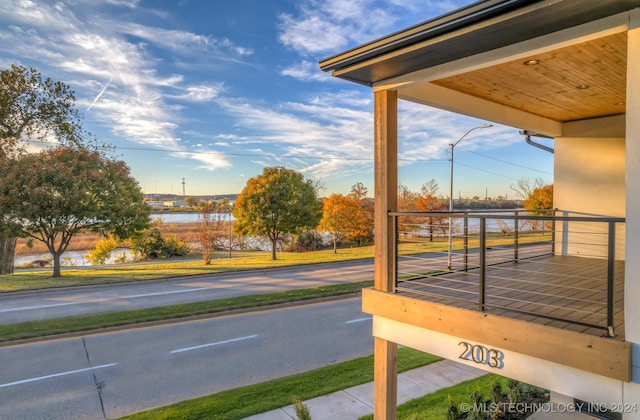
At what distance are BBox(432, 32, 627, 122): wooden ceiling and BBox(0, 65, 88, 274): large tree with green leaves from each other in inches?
795

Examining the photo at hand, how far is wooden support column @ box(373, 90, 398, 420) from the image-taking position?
13.3 feet

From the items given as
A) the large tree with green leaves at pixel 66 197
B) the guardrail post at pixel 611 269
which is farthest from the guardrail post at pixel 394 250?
the large tree with green leaves at pixel 66 197

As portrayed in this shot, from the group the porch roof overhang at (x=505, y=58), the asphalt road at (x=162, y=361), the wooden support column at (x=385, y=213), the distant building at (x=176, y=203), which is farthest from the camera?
the distant building at (x=176, y=203)

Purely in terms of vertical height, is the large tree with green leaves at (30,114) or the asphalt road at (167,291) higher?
the large tree with green leaves at (30,114)

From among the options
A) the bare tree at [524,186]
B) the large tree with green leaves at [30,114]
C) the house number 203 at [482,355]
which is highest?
the large tree with green leaves at [30,114]

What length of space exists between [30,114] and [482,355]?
2278 cm

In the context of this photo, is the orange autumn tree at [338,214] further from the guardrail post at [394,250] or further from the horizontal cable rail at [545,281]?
the guardrail post at [394,250]

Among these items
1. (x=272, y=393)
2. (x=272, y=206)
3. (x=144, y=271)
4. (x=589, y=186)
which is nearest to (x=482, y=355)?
(x=272, y=393)

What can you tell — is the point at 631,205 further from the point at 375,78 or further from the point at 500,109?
the point at 500,109

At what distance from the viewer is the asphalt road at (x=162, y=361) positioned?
5992 mm

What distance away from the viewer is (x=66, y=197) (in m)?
15.5

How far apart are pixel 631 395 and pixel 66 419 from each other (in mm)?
6857

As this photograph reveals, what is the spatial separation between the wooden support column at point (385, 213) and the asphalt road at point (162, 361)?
334cm

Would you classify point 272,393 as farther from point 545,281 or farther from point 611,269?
point 611,269
